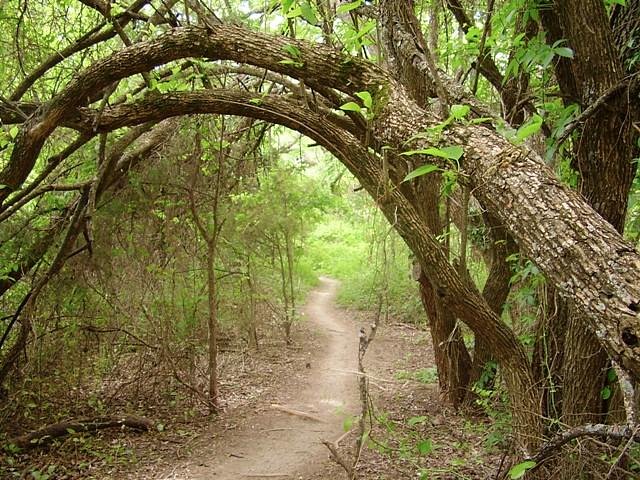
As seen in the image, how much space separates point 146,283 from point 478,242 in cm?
498

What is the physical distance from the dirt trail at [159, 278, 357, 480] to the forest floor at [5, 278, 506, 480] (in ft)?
0.04

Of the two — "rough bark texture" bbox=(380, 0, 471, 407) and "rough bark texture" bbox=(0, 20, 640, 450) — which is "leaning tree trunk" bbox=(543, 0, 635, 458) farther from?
"rough bark texture" bbox=(380, 0, 471, 407)

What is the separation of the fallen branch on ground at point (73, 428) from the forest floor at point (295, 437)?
121mm

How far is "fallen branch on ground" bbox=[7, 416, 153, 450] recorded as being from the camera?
5820 millimetres

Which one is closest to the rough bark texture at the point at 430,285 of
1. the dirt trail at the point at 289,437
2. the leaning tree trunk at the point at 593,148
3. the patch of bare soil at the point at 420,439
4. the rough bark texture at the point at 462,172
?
the patch of bare soil at the point at 420,439

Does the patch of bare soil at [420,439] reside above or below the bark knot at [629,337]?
below

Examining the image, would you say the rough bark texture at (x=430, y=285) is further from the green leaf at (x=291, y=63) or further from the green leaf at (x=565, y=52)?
the green leaf at (x=565, y=52)

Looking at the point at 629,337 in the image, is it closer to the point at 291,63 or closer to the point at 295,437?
the point at 291,63

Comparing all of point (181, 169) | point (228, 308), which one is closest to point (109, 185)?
point (181, 169)

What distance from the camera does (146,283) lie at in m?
7.04

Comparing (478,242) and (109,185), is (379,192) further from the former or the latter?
(478,242)

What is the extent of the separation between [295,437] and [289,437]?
0.24 ft

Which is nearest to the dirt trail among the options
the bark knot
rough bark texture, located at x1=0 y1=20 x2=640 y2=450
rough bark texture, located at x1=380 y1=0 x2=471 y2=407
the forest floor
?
the forest floor

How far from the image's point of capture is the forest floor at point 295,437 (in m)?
5.16
